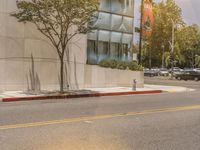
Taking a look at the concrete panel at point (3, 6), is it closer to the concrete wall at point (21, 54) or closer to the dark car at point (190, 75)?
the concrete wall at point (21, 54)

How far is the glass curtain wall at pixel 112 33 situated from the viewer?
1136 inches

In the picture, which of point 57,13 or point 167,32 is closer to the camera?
point 57,13

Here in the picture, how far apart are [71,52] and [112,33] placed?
19.2ft

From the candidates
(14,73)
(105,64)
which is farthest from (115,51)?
(14,73)

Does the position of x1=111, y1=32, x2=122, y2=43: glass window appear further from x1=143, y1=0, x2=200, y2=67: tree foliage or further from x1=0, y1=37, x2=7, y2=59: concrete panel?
x1=143, y1=0, x2=200, y2=67: tree foliage

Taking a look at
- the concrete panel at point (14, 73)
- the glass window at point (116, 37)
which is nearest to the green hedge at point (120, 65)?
the glass window at point (116, 37)

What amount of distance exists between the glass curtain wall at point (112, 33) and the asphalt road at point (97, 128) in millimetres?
13164

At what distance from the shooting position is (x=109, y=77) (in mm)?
27938

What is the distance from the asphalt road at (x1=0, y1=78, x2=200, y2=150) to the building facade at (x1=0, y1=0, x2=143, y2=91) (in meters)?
6.65

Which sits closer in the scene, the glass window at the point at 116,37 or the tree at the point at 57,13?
the tree at the point at 57,13

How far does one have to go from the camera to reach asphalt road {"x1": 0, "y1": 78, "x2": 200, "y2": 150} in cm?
887

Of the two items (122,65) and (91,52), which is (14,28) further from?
(122,65)

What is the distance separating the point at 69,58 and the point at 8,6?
490 cm

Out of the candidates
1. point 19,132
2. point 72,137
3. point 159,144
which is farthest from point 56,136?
point 159,144
